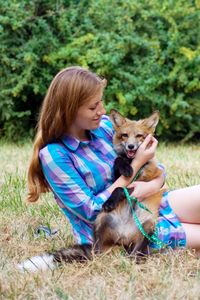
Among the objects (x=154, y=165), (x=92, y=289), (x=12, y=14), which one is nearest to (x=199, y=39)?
(x=12, y=14)

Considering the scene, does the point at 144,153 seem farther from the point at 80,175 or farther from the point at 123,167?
the point at 80,175

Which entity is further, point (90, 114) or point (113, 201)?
point (90, 114)

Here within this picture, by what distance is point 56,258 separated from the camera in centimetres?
400

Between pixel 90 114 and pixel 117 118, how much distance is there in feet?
0.85

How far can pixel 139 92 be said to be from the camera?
10.1 m

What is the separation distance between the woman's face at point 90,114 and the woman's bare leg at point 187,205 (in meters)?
0.76

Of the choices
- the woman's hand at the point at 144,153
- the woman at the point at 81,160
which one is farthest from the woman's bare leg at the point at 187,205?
the woman's hand at the point at 144,153

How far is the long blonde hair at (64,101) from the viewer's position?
159 inches

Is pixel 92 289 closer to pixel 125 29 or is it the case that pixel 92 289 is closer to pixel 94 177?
pixel 94 177

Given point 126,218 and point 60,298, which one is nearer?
point 60,298

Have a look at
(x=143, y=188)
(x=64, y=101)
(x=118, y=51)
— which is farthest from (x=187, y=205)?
(x=118, y=51)

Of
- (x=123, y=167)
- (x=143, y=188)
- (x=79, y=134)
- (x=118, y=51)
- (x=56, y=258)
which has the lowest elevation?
(x=118, y=51)

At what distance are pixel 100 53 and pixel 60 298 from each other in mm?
7187

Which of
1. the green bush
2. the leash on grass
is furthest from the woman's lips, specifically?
the green bush
